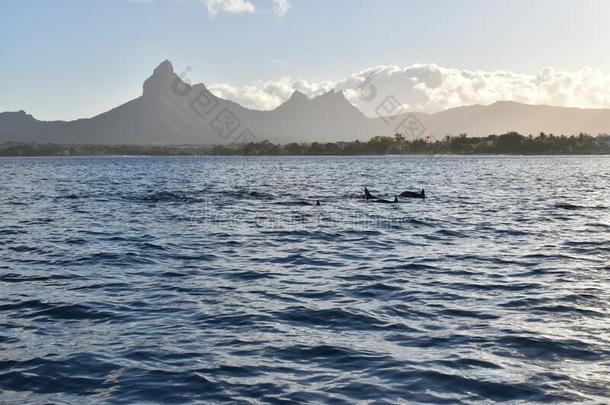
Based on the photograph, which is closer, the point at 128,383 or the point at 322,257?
the point at 128,383

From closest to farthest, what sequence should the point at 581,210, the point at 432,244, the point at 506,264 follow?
the point at 506,264 → the point at 432,244 → the point at 581,210

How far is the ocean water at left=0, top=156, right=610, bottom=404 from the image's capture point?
11164mm

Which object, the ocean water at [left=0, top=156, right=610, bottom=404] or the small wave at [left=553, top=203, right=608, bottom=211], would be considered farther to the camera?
the small wave at [left=553, top=203, right=608, bottom=211]

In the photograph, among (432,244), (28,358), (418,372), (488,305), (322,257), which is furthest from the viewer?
(432,244)

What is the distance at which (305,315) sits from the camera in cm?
1579

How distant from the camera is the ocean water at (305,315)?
11.2 meters

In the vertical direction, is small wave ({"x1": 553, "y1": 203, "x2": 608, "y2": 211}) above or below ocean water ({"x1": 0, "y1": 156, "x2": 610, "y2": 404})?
above

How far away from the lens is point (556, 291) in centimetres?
1836

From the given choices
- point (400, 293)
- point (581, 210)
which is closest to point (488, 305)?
point (400, 293)

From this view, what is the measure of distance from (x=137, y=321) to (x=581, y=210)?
37814 millimetres

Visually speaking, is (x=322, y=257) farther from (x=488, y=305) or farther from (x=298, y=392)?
(x=298, y=392)

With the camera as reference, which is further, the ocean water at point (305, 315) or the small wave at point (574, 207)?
the small wave at point (574, 207)

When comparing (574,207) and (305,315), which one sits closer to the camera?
(305,315)

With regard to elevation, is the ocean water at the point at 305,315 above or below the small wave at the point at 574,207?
below
